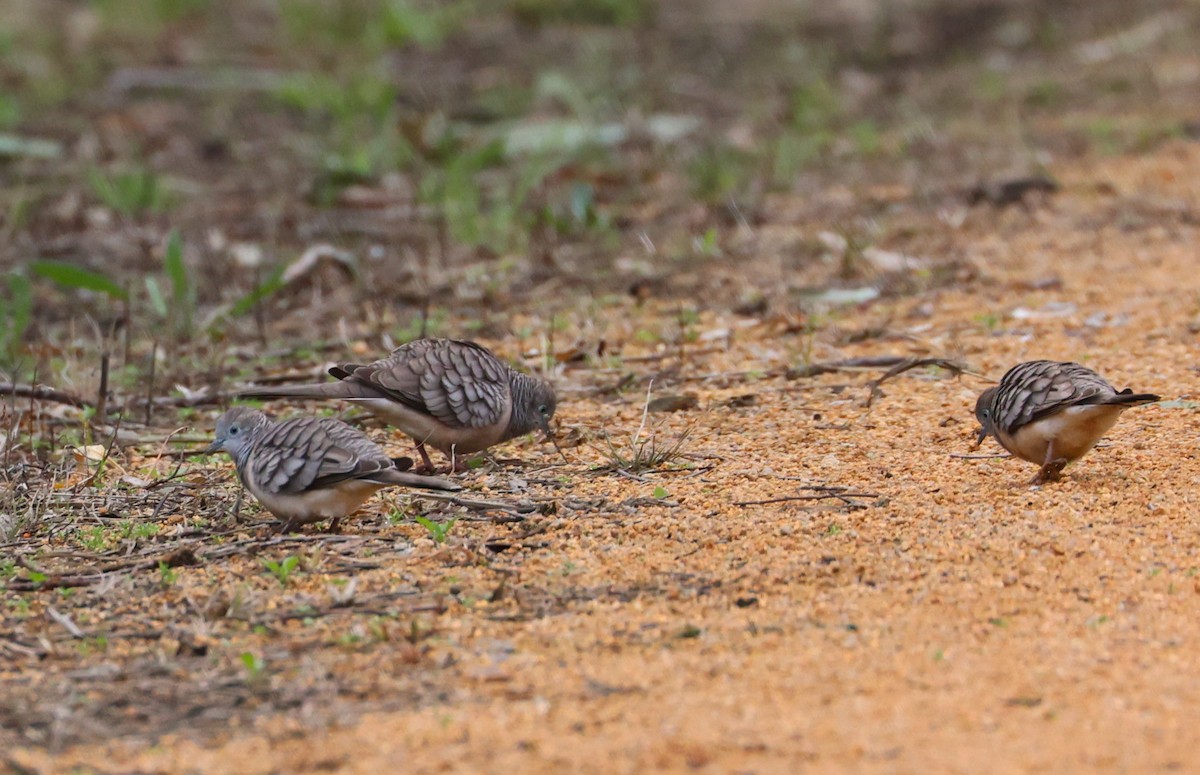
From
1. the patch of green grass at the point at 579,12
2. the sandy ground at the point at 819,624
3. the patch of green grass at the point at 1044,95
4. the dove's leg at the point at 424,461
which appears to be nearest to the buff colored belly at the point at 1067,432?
the sandy ground at the point at 819,624

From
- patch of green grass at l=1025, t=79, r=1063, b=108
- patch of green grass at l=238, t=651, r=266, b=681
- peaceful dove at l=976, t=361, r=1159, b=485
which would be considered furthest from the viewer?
patch of green grass at l=1025, t=79, r=1063, b=108

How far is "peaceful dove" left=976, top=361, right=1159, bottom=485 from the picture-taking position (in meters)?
4.71

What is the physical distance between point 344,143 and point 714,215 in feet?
9.29

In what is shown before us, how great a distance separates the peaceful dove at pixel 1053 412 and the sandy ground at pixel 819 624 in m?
0.11

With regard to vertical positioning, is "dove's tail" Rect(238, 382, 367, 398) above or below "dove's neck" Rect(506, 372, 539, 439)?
above

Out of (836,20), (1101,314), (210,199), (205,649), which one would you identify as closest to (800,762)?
(205,649)

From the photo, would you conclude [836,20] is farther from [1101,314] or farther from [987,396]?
[987,396]

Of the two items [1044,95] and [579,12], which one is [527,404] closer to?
[1044,95]

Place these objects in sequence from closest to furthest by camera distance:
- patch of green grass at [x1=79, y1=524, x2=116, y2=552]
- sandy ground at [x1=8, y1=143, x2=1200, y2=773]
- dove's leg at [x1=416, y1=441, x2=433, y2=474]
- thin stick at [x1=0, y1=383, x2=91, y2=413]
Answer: sandy ground at [x1=8, y1=143, x2=1200, y2=773] → patch of green grass at [x1=79, y1=524, x2=116, y2=552] → dove's leg at [x1=416, y1=441, x2=433, y2=474] → thin stick at [x1=0, y1=383, x2=91, y2=413]

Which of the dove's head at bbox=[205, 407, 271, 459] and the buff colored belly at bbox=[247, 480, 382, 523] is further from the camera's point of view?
the dove's head at bbox=[205, 407, 271, 459]

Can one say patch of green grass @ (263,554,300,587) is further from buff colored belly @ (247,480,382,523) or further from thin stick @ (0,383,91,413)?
thin stick @ (0,383,91,413)

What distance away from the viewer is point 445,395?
17.5 ft

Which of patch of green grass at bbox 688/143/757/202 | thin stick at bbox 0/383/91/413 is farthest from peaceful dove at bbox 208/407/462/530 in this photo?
patch of green grass at bbox 688/143/757/202

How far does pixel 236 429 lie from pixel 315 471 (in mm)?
520
